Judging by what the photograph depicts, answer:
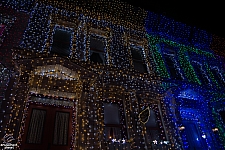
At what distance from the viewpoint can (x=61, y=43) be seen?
980 cm

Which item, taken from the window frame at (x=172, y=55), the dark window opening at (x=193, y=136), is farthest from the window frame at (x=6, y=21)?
the dark window opening at (x=193, y=136)

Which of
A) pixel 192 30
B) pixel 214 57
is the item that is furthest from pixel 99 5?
pixel 214 57

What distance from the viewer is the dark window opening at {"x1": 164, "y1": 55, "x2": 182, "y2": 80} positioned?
11.5 meters

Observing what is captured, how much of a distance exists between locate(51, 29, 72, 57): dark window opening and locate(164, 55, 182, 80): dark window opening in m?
5.68

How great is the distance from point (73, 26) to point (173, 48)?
245 inches

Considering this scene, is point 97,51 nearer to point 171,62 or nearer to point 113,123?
point 113,123

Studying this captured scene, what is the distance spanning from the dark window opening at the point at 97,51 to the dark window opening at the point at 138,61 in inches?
72.9

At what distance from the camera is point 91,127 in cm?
736

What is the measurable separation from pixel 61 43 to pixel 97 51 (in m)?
1.83

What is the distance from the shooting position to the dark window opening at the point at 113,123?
789 cm

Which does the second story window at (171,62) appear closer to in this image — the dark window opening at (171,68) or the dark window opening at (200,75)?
the dark window opening at (171,68)

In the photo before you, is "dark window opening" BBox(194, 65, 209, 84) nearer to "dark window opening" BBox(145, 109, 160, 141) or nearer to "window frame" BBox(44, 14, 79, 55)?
"dark window opening" BBox(145, 109, 160, 141)

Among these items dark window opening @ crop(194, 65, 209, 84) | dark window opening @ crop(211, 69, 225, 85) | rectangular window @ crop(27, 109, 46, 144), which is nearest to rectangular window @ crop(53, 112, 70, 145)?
rectangular window @ crop(27, 109, 46, 144)

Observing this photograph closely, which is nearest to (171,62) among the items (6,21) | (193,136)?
(193,136)
